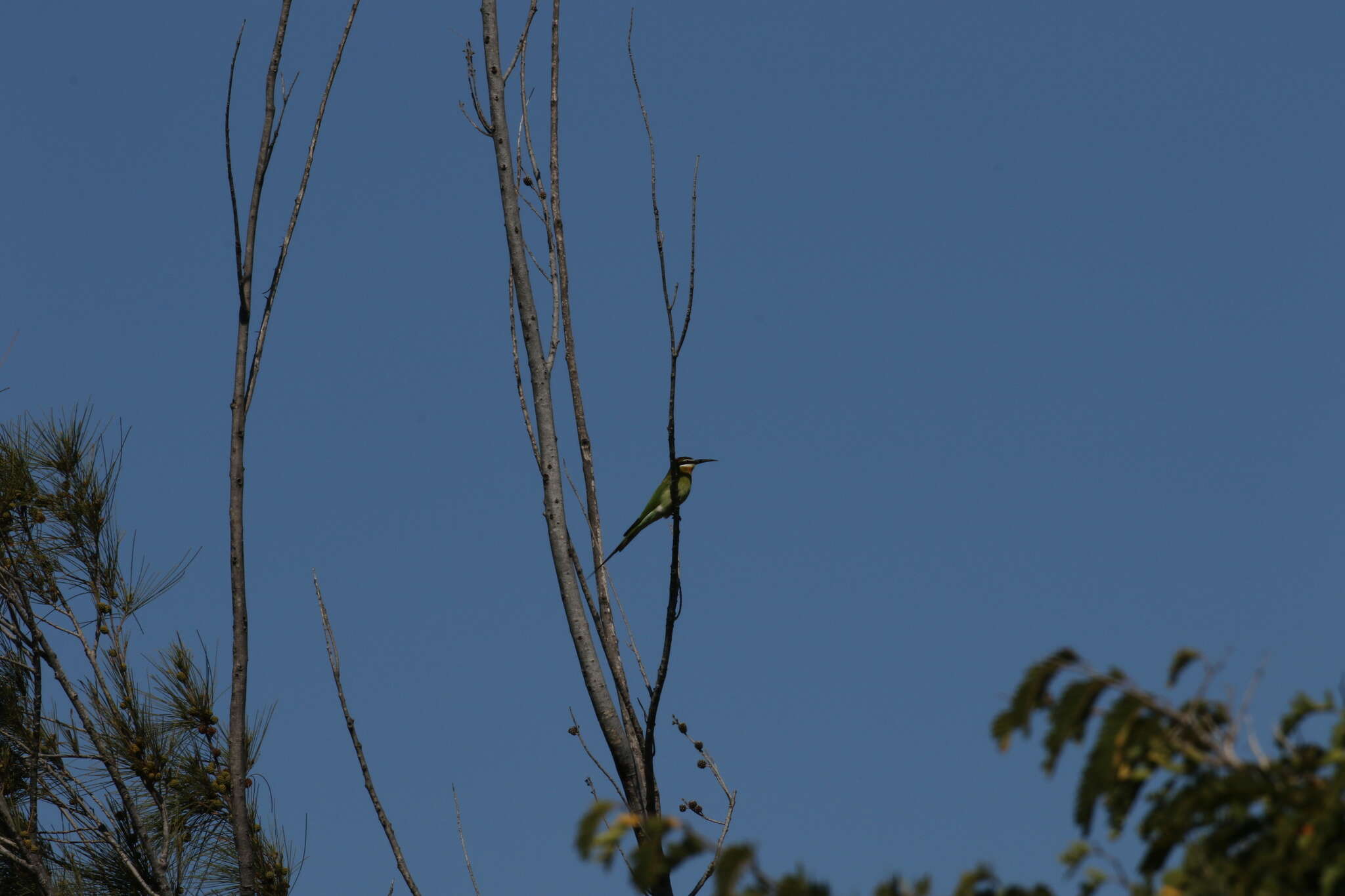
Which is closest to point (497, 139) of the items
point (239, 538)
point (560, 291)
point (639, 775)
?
point (560, 291)

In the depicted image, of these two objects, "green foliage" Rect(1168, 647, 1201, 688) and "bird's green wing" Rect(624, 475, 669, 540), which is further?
"bird's green wing" Rect(624, 475, 669, 540)

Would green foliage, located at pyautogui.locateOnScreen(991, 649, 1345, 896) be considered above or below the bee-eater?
below

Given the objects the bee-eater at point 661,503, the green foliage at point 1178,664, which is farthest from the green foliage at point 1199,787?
the bee-eater at point 661,503

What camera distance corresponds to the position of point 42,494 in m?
6.88

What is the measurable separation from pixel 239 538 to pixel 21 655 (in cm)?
185

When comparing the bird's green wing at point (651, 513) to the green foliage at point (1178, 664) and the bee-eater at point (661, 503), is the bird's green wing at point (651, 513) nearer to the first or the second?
the bee-eater at point (661, 503)

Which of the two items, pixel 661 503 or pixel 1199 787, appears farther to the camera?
pixel 661 503

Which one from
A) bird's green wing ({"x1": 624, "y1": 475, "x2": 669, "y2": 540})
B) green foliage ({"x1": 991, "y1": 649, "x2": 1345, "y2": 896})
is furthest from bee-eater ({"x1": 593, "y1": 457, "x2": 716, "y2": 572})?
green foliage ({"x1": 991, "y1": 649, "x2": 1345, "y2": 896})

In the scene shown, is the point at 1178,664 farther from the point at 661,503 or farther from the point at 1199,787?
the point at 661,503

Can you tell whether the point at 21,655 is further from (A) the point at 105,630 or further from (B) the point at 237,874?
(B) the point at 237,874

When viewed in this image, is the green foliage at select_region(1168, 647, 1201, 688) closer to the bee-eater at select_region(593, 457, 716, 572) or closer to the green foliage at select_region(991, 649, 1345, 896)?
the green foliage at select_region(991, 649, 1345, 896)

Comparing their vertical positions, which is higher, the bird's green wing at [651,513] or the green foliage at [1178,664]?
the bird's green wing at [651,513]

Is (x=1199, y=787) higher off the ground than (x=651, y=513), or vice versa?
(x=651, y=513)

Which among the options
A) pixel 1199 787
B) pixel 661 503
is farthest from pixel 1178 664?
pixel 661 503
